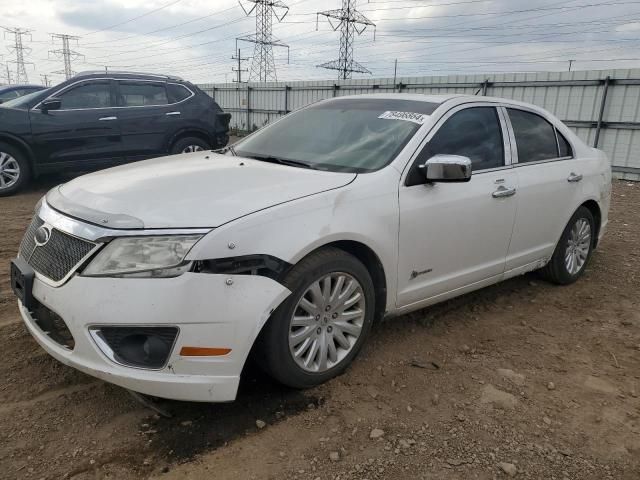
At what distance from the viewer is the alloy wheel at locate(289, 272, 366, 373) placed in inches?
106

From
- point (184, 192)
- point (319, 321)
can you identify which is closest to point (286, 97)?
point (184, 192)

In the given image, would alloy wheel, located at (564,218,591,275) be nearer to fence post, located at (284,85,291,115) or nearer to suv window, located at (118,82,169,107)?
suv window, located at (118,82,169,107)

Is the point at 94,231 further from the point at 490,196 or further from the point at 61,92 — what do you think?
the point at 61,92

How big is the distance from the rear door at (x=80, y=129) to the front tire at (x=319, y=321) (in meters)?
6.43

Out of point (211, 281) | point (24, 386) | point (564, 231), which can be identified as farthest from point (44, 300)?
point (564, 231)

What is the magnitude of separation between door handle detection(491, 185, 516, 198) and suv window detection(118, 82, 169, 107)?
6.59m

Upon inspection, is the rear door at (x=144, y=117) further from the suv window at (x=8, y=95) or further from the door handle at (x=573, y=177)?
the door handle at (x=573, y=177)

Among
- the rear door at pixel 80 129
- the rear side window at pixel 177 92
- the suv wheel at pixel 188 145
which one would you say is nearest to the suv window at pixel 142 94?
the rear side window at pixel 177 92

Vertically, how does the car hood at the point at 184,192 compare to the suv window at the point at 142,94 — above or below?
below

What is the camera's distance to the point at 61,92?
7.79 metres

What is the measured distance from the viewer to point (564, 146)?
→ 4.57m

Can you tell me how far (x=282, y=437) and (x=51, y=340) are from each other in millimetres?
1206

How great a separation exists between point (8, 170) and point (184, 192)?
6.20m

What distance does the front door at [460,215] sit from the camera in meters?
3.19
